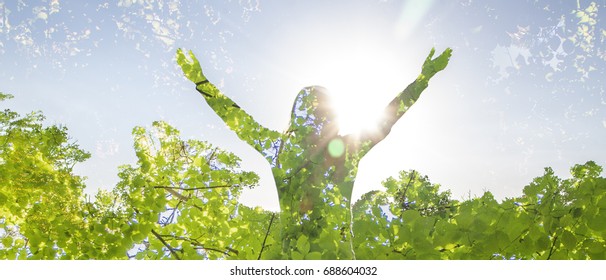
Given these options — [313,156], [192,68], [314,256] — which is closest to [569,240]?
[314,256]

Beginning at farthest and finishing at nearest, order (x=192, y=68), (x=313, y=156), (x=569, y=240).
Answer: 1. (x=192, y=68)
2. (x=313, y=156)
3. (x=569, y=240)

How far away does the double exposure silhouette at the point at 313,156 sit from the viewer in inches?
89.7

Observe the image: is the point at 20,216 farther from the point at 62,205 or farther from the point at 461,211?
the point at 461,211

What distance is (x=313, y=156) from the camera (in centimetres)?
263

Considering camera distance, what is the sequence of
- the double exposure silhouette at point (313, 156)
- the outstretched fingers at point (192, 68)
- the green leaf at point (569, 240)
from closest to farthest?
the green leaf at point (569, 240)
the double exposure silhouette at point (313, 156)
the outstretched fingers at point (192, 68)

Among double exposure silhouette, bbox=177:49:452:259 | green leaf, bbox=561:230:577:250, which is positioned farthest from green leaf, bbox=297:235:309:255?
green leaf, bbox=561:230:577:250

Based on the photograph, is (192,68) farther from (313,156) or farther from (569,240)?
(569,240)

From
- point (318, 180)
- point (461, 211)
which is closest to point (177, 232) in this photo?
point (318, 180)

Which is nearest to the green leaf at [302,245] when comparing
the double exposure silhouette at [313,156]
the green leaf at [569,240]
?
the double exposure silhouette at [313,156]

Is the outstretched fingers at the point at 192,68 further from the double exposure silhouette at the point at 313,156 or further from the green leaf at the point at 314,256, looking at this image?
the green leaf at the point at 314,256

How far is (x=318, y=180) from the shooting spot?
2510 millimetres

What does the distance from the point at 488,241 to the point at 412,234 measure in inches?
18.6
